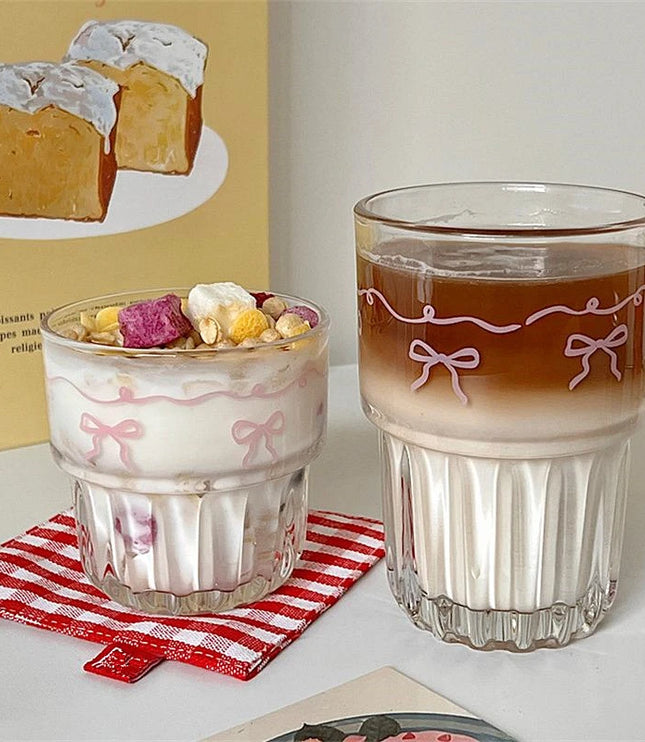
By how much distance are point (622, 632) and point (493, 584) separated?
0.09 m

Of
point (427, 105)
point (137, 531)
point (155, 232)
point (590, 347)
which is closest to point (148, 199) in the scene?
point (155, 232)

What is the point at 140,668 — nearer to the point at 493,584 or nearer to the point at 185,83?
the point at 493,584

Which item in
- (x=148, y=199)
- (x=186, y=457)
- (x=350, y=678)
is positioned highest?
(x=148, y=199)

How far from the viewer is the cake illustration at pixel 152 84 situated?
3.17 feet

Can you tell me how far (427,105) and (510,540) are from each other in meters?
0.64

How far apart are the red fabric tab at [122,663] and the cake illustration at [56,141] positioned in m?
0.44

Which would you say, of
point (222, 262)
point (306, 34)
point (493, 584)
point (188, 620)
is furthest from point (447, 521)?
point (306, 34)

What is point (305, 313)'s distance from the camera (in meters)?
0.72

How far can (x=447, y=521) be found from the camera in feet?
2.10

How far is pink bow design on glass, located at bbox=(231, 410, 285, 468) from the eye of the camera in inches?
25.5

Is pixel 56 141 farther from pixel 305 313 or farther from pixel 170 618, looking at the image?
pixel 170 618

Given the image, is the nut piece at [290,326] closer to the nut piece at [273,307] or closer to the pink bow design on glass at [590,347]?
the nut piece at [273,307]

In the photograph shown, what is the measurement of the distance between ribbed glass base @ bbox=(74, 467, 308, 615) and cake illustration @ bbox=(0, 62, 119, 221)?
1.11 ft

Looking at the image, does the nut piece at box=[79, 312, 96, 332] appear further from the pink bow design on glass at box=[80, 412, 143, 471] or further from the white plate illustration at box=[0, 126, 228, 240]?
the white plate illustration at box=[0, 126, 228, 240]
